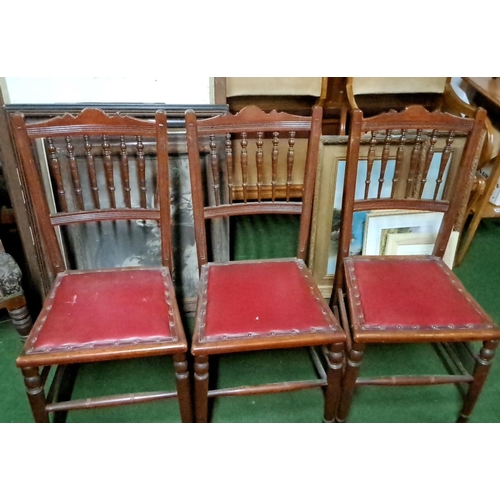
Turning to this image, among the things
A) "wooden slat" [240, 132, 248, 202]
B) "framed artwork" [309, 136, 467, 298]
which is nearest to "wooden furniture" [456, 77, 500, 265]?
"framed artwork" [309, 136, 467, 298]

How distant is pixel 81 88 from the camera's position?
62.6 inches

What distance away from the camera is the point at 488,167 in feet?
7.47

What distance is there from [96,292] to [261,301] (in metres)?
0.51

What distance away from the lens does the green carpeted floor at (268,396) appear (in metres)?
1.60

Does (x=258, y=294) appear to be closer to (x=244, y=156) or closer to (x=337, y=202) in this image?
(x=244, y=156)

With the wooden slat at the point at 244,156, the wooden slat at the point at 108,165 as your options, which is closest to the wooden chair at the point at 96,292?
the wooden slat at the point at 108,165

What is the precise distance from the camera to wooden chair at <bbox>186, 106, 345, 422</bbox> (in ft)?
4.29

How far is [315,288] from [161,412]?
691 mm

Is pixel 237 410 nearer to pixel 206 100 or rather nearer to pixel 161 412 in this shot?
pixel 161 412

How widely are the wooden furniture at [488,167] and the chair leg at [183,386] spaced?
5.04 feet

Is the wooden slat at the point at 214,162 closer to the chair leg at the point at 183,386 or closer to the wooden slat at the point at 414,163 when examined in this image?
the chair leg at the point at 183,386

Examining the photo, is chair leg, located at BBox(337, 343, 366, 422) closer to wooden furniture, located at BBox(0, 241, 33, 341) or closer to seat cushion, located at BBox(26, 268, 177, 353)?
seat cushion, located at BBox(26, 268, 177, 353)

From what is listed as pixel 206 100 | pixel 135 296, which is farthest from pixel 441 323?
pixel 206 100

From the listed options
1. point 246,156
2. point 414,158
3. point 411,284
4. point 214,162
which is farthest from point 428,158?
point 214,162
